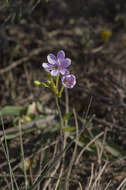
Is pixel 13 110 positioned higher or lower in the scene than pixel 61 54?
lower

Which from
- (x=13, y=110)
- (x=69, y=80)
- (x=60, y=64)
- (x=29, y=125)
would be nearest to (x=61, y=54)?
(x=60, y=64)

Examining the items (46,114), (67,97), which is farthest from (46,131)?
(67,97)

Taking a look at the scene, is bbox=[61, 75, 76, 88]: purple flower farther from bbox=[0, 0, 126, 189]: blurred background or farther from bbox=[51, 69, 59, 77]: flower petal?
bbox=[0, 0, 126, 189]: blurred background

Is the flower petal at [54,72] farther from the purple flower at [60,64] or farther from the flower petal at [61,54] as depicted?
the flower petal at [61,54]

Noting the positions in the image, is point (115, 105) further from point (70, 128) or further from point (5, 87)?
point (5, 87)

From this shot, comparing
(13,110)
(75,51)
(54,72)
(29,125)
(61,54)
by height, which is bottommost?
(29,125)

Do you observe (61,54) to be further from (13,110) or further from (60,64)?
(13,110)

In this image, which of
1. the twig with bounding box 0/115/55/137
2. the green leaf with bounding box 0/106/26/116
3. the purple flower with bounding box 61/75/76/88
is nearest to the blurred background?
the green leaf with bounding box 0/106/26/116

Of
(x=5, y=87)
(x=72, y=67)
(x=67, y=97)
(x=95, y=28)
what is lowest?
(x=67, y=97)
